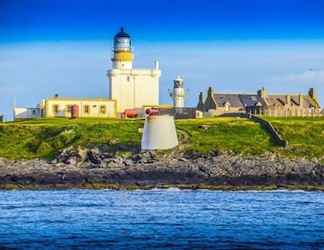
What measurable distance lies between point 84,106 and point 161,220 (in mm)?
57325

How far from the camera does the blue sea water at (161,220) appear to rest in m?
32.0

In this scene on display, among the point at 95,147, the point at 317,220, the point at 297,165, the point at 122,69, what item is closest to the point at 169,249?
the point at 317,220

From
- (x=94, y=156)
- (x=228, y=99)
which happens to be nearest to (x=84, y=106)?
(x=228, y=99)

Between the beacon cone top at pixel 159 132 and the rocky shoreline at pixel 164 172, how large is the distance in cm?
187

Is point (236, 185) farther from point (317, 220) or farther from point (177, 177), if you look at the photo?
point (317, 220)

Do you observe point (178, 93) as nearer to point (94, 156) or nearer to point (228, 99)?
point (228, 99)

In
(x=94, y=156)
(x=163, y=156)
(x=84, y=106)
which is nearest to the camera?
(x=163, y=156)

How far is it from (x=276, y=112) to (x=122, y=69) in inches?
621

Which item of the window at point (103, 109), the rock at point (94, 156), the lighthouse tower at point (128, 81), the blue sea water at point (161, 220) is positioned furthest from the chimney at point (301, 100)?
the blue sea water at point (161, 220)

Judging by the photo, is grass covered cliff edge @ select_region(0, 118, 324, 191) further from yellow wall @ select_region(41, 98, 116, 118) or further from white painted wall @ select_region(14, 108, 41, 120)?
white painted wall @ select_region(14, 108, 41, 120)

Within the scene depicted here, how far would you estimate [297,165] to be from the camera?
67688 millimetres

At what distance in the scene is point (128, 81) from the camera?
97500 mm

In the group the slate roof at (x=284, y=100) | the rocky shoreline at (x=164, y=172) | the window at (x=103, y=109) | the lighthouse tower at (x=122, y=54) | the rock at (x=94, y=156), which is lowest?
the rocky shoreline at (x=164, y=172)

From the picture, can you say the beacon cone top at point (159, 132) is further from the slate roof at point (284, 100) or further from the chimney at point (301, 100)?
the chimney at point (301, 100)
